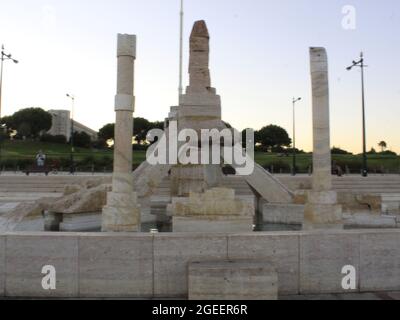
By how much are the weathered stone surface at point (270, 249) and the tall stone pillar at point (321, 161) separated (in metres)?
3.60

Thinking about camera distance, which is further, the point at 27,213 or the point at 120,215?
the point at 27,213

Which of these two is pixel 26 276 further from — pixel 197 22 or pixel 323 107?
pixel 197 22

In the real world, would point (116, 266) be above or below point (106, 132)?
below

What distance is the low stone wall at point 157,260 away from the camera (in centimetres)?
516

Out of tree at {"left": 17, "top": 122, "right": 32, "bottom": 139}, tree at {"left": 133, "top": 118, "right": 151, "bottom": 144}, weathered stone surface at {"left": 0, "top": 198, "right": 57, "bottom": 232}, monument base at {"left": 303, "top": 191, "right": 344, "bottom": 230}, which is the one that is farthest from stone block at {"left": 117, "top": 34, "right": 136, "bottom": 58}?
tree at {"left": 17, "top": 122, "right": 32, "bottom": 139}

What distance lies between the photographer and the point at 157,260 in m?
5.22

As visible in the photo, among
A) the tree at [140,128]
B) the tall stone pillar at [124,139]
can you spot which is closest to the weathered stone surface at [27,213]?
the tall stone pillar at [124,139]

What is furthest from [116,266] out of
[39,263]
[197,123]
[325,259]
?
[197,123]

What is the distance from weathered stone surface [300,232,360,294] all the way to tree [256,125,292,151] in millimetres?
80684

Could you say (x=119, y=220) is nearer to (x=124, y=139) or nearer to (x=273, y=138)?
(x=124, y=139)

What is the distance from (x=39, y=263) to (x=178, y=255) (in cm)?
188

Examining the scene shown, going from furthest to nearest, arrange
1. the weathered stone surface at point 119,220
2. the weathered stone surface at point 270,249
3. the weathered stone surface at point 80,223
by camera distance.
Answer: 1. the weathered stone surface at point 80,223
2. the weathered stone surface at point 119,220
3. the weathered stone surface at point 270,249

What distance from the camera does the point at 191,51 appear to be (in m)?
13.8

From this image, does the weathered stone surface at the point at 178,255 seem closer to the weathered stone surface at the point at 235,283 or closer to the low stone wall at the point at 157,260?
the low stone wall at the point at 157,260
